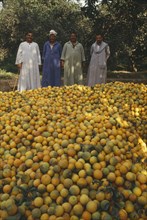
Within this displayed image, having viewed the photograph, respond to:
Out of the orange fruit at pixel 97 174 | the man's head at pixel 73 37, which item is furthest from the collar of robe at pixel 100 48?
the orange fruit at pixel 97 174

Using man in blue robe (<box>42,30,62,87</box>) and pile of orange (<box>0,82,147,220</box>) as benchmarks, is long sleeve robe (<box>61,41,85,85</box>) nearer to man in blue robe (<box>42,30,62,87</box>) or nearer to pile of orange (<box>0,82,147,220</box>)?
man in blue robe (<box>42,30,62,87</box>)

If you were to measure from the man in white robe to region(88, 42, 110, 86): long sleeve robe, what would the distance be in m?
1.60

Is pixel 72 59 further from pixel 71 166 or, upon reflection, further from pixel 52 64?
pixel 71 166

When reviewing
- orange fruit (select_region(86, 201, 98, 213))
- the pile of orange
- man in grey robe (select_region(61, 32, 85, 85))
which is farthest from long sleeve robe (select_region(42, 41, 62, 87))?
orange fruit (select_region(86, 201, 98, 213))

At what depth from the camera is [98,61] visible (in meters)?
9.12

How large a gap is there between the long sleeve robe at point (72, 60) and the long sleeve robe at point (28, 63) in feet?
2.49

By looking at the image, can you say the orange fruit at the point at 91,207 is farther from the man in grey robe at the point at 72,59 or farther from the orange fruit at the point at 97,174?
the man in grey robe at the point at 72,59

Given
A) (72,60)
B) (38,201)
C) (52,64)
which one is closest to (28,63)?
(52,64)

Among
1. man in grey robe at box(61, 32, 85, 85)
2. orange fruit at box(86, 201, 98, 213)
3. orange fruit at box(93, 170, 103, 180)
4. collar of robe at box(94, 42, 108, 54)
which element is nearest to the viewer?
orange fruit at box(86, 201, 98, 213)

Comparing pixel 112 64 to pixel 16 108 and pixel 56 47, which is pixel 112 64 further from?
pixel 16 108

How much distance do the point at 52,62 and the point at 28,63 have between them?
0.70m

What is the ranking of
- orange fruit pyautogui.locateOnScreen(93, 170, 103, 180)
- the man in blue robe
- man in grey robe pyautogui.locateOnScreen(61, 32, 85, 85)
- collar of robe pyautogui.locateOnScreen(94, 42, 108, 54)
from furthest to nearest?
collar of robe pyautogui.locateOnScreen(94, 42, 108, 54)
man in grey robe pyautogui.locateOnScreen(61, 32, 85, 85)
the man in blue robe
orange fruit pyautogui.locateOnScreen(93, 170, 103, 180)

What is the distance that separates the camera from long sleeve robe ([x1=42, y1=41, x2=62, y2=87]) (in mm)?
8375

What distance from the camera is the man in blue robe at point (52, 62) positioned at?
8.36m
